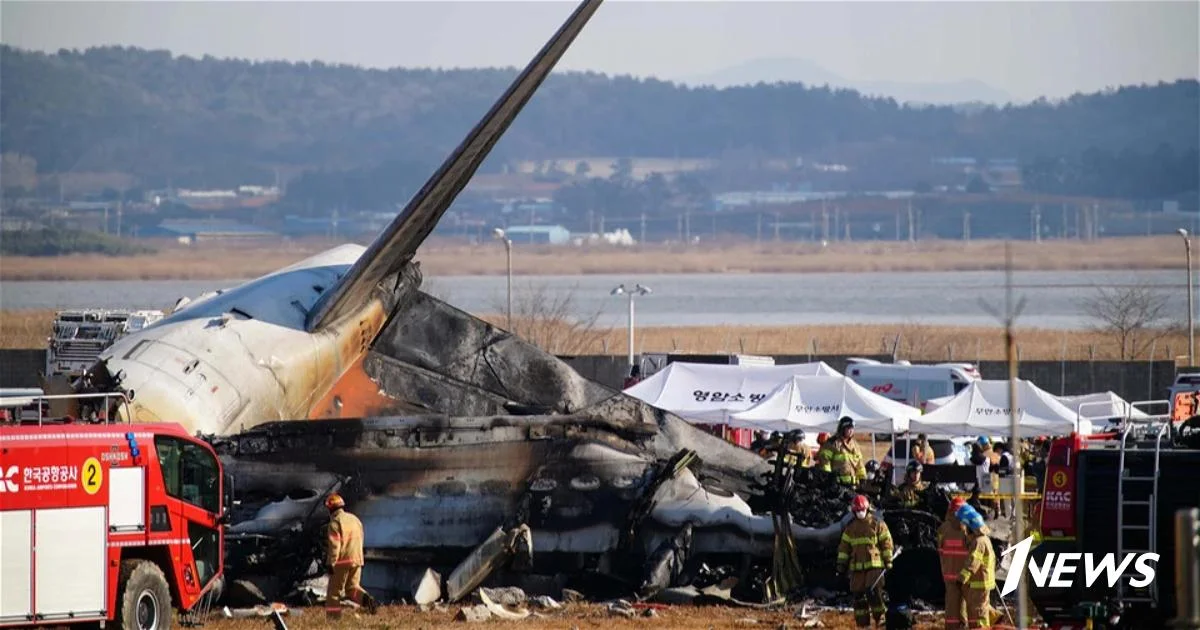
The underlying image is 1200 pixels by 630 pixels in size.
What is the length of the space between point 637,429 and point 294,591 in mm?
6300

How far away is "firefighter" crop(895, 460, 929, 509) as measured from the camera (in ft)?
88.8

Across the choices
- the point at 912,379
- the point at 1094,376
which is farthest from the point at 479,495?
the point at 1094,376

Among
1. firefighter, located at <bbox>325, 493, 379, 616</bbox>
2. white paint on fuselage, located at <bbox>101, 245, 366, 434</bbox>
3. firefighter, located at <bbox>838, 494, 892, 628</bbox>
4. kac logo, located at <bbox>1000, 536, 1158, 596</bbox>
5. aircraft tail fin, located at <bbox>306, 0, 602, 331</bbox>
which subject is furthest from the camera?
aircraft tail fin, located at <bbox>306, 0, 602, 331</bbox>

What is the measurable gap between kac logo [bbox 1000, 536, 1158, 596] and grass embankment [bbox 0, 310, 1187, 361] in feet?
195

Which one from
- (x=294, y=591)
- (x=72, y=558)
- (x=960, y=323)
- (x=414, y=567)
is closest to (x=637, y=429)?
(x=414, y=567)

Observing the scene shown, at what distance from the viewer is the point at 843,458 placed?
2927cm

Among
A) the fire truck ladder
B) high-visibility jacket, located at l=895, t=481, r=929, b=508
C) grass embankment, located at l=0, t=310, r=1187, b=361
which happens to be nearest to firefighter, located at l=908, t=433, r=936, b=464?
high-visibility jacket, located at l=895, t=481, r=929, b=508

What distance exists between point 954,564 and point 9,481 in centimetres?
1123

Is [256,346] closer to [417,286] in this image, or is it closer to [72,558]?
[417,286]

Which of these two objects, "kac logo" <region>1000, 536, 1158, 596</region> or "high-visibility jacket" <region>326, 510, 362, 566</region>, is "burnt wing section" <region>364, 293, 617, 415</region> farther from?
"kac logo" <region>1000, 536, 1158, 596</region>

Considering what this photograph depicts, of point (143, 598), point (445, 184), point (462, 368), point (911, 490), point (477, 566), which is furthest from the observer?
point (462, 368)

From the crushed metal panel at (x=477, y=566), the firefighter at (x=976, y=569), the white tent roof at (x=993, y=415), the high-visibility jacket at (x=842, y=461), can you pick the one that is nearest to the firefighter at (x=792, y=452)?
the high-visibility jacket at (x=842, y=461)

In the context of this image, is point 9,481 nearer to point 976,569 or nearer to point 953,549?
point 953,549

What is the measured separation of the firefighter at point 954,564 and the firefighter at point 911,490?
442 centimetres
